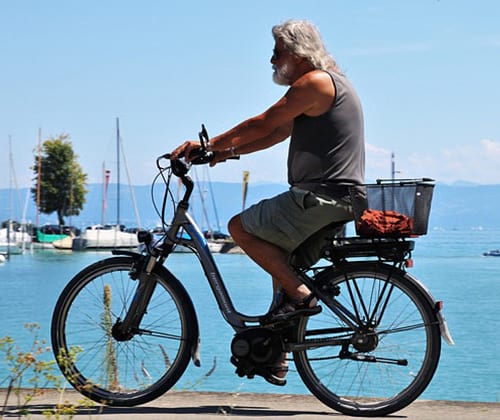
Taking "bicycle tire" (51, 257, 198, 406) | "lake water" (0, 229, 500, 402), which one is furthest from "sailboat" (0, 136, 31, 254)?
"bicycle tire" (51, 257, 198, 406)

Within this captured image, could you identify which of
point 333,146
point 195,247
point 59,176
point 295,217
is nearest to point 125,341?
point 195,247

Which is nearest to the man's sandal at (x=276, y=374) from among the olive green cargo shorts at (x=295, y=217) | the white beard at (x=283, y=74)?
the olive green cargo shorts at (x=295, y=217)

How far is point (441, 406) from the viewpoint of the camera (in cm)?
533

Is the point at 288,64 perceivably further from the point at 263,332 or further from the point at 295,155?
the point at 263,332

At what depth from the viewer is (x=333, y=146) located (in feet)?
16.5

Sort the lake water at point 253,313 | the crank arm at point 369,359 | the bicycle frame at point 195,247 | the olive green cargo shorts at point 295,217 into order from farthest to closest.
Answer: the lake water at point 253,313
the bicycle frame at point 195,247
the crank arm at point 369,359
the olive green cargo shorts at point 295,217

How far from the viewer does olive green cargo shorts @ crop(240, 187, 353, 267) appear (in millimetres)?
5016

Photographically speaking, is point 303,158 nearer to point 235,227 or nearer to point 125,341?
point 235,227

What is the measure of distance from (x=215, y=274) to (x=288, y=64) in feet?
3.41

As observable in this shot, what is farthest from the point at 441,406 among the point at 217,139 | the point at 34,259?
the point at 34,259

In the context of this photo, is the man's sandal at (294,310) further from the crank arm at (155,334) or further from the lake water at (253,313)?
the lake water at (253,313)

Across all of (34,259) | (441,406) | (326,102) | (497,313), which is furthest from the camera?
(34,259)

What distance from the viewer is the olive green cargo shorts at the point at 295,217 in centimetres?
502

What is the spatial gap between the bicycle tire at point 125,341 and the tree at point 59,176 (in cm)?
9111
